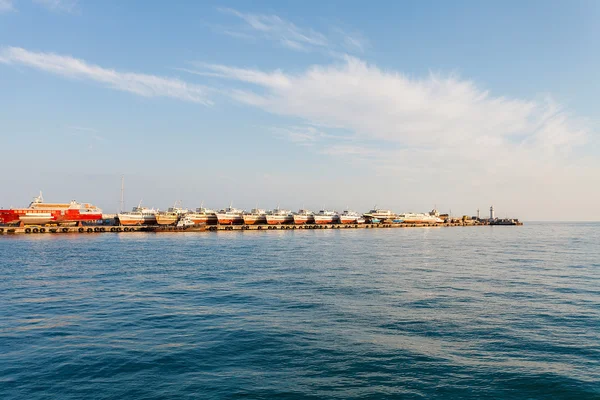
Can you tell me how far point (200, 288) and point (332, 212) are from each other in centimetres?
15141

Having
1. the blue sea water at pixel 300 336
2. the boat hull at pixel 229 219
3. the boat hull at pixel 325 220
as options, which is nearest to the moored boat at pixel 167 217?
the boat hull at pixel 229 219

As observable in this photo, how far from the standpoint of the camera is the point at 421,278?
125 feet

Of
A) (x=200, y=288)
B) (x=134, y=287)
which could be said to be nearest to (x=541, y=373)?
(x=200, y=288)

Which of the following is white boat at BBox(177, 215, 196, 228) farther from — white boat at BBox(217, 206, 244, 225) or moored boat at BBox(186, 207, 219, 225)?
white boat at BBox(217, 206, 244, 225)

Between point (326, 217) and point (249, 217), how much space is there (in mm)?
36751

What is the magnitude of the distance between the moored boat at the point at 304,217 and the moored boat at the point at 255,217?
13.2 meters

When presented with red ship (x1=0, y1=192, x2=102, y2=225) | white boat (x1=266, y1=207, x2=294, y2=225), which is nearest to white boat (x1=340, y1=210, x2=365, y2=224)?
white boat (x1=266, y1=207, x2=294, y2=225)

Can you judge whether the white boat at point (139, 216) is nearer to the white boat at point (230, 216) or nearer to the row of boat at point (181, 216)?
the row of boat at point (181, 216)

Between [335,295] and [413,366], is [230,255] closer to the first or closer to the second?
[335,295]

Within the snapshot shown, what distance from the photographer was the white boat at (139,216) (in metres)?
128

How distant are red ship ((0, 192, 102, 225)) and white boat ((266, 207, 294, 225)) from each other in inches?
2401

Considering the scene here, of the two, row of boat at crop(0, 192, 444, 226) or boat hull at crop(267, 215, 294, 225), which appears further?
boat hull at crop(267, 215, 294, 225)

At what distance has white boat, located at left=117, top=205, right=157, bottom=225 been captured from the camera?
421ft

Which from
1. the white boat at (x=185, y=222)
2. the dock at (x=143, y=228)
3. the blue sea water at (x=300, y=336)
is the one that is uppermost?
the white boat at (x=185, y=222)
